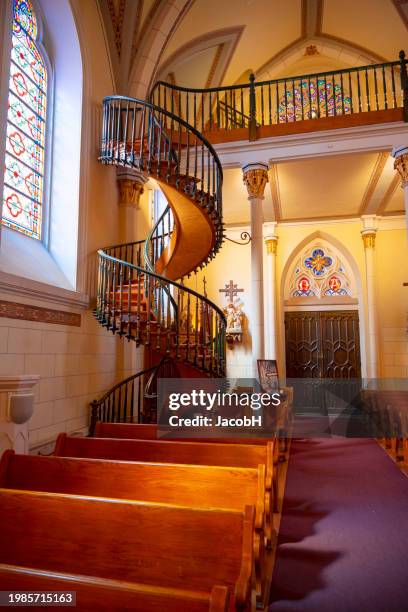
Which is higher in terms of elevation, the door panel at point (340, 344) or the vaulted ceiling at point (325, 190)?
the vaulted ceiling at point (325, 190)

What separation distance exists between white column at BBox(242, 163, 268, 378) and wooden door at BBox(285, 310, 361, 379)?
3.39 meters

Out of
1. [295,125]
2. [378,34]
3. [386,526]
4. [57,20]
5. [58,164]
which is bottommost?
[386,526]

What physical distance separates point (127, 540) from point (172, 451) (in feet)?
3.89

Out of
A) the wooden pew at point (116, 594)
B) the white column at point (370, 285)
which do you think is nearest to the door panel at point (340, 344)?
the white column at point (370, 285)

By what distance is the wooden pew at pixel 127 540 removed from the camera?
147 cm

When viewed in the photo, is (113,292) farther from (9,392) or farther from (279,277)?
(279,277)

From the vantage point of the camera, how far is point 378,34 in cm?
800

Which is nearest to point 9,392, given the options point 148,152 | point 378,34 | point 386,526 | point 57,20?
point 386,526

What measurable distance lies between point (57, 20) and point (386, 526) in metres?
6.63

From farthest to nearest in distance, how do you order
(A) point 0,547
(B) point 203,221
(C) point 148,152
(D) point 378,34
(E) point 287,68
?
(E) point 287,68 < (D) point 378,34 < (B) point 203,221 < (C) point 148,152 < (A) point 0,547

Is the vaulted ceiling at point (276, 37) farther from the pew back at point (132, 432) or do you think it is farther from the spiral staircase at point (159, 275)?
the pew back at point (132, 432)

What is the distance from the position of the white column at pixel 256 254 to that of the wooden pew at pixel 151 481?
13.0 ft

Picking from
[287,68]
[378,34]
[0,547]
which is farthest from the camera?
[287,68]

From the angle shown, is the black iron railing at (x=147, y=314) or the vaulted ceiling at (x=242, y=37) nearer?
the black iron railing at (x=147, y=314)
